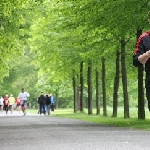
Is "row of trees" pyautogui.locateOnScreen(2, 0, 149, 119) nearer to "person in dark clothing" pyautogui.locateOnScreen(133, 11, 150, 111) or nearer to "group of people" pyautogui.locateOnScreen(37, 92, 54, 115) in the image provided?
"group of people" pyautogui.locateOnScreen(37, 92, 54, 115)

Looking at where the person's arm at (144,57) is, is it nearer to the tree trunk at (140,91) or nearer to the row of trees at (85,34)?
the row of trees at (85,34)

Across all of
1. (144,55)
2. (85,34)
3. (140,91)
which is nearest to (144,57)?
(144,55)

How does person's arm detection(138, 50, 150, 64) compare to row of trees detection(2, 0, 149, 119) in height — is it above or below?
below

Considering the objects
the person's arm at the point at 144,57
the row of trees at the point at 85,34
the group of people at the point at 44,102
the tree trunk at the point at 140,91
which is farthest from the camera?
the group of people at the point at 44,102

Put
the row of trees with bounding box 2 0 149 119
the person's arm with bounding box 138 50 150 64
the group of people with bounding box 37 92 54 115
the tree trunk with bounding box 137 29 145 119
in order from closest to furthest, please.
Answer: the person's arm with bounding box 138 50 150 64 < the row of trees with bounding box 2 0 149 119 < the tree trunk with bounding box 137 29 145 119 < the group of people with bounding box 37 92 54 115

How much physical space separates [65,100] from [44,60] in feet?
198

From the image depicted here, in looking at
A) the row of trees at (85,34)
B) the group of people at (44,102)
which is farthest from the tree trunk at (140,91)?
the group of people at (44,102)

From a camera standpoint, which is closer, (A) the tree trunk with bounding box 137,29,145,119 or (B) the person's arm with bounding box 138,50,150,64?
(B) the person's arm with bounding box 138,50,150,64

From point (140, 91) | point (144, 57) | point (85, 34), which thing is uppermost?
point (85, 34)

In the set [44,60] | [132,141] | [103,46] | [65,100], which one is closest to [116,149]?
[132,141]

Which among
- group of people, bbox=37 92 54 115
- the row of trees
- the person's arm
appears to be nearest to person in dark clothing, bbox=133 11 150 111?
the person's arm

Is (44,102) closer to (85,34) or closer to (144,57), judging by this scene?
(85,34)

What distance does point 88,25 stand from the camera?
22.1 m

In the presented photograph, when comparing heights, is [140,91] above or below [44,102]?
above
